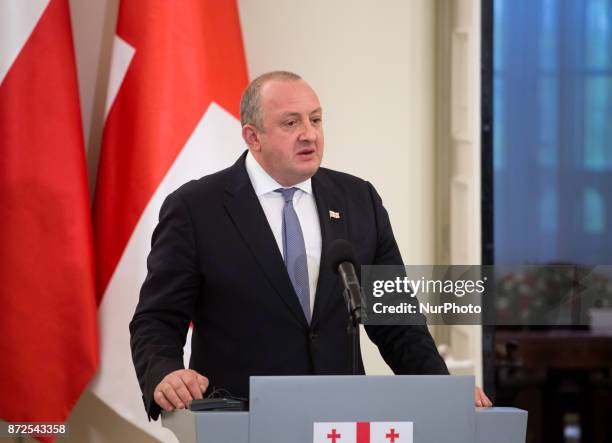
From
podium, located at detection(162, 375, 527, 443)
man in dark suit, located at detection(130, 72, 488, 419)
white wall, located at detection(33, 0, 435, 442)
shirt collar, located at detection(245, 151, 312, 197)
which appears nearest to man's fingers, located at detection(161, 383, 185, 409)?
podium, located at detection(162, 375, 527, 443)

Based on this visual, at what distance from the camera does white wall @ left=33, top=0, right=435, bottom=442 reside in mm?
3604

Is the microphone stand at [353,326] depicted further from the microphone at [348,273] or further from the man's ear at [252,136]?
the man's ear at [252,136]

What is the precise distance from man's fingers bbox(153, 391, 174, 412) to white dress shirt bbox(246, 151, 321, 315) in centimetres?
53

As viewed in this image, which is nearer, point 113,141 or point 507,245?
point 113,141

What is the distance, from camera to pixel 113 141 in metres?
3.13

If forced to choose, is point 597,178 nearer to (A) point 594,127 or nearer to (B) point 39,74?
(A) point 594,127

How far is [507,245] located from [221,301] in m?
5.69

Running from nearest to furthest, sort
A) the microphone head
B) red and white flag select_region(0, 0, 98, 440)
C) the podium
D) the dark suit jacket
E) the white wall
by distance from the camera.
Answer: the podium < the microphone head < the dark suit jacket < red and white flag select_region(0, 0, 98, 440) < the white wall

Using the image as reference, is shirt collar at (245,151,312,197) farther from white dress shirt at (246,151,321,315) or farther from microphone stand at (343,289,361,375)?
microphone stand at (343,289,361,375)

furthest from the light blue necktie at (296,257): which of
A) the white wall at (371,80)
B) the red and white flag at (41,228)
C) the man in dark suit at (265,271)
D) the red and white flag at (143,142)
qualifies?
the white wall at (371,80)

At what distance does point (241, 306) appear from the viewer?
2279 mm

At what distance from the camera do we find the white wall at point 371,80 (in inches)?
142

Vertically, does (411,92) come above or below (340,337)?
above

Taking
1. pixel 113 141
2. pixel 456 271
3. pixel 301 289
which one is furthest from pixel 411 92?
pixel 301 289
